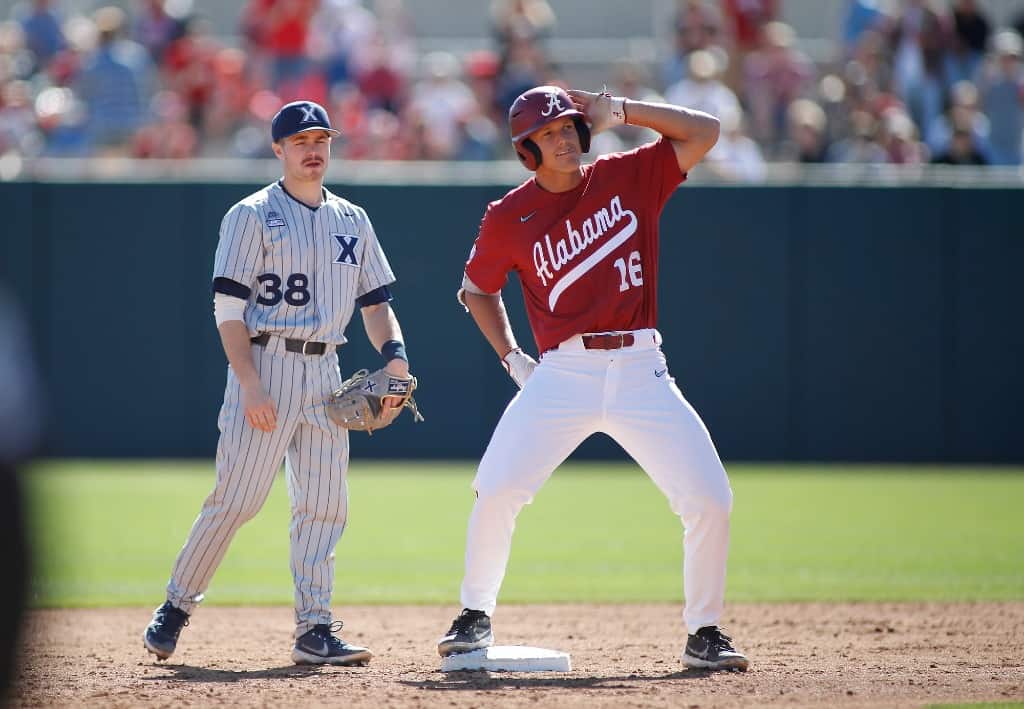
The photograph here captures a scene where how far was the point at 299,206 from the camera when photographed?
6008 millimetres

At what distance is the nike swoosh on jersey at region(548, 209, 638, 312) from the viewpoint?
5.66 meters

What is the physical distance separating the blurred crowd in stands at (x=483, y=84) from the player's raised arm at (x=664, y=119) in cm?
828

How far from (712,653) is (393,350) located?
178 cm

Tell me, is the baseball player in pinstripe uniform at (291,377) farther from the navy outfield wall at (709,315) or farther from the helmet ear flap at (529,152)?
the navy outfield wall at (709,315)

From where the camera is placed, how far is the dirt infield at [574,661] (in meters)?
5.18

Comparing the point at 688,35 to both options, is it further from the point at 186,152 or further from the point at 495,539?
the point at 495,539

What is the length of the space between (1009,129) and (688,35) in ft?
10.9

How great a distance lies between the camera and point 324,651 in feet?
19.4

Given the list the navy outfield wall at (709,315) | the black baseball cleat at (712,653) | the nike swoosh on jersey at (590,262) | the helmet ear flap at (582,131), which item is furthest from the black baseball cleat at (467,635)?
the navy outfield wall at (709,315)

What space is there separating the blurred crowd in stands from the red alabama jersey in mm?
8297

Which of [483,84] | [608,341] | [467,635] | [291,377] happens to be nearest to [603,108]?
[608,341]

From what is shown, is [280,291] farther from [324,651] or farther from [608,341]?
[324,651]

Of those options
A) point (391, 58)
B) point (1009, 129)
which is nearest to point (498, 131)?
point (391, 58)

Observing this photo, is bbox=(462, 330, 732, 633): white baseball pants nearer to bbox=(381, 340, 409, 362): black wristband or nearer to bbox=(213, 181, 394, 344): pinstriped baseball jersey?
bbox=(381, 340, 409, 362): black wristband
